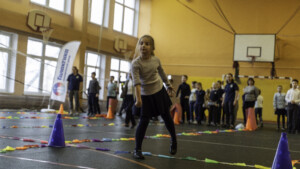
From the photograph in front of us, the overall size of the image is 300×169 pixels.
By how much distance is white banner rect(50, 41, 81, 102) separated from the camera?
42.1 ft

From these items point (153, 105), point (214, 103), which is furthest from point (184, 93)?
point (153, 105)

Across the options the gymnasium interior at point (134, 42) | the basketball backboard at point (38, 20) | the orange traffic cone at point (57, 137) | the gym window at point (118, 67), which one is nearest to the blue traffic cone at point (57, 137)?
the orange traffic cone at point (57, 137)

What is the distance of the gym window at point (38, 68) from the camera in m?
14.3

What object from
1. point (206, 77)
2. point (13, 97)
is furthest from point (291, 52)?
point (13, 97)

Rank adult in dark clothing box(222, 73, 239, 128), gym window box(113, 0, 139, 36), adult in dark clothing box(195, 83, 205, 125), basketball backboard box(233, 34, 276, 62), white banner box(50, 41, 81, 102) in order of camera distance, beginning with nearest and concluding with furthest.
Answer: adult in dark clothing box(222, 73, 239, 128) → adult in dark clothing box(195, 83, 205, 125) → white banner box(50, 41, 81, 102) → basketball backboard box(233, 34, 276, 62) → gym window box(113, 0, 139, 36)

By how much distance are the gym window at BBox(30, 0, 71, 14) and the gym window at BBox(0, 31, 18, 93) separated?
195cm

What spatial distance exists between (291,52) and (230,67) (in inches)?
114

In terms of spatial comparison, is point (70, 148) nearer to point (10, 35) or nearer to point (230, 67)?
point (10, 35)

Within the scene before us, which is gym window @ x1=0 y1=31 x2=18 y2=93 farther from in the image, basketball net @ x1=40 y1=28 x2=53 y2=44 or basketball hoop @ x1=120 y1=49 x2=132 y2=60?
basketball hoop @ x1=120 y1=49 x2=132 y2=60

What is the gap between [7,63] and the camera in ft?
44.2

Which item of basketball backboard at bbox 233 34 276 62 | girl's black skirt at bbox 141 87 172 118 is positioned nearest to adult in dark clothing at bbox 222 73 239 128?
girl's black skirt at bbox 141 87 172 118

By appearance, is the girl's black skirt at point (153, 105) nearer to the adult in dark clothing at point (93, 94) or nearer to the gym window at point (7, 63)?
the adult in dark clothing at point (93, 94)

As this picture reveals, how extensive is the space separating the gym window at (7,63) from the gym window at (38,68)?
58 centimetres

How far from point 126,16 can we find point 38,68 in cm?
744
